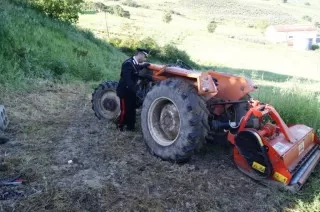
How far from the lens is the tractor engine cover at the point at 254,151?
177 inches

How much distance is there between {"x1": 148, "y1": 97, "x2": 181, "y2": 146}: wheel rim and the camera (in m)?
5.18

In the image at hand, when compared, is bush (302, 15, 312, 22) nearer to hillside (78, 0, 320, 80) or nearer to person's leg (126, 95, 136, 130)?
hillside (78, 0, 320, 80)

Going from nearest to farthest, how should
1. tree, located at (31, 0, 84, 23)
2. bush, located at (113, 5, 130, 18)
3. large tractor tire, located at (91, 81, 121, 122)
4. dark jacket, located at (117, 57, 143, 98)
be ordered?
dark jacket, located at (117, 57, 143, 98)
large tractor tire, located at (91, 81, 121, 122)
tree, located at (31, 0, 84, 23)
bush, located at (113, 5, 130, 18)

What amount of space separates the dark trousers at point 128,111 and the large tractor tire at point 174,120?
792 millimetres

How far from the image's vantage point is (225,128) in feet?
16.5

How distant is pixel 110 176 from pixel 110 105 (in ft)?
7.23

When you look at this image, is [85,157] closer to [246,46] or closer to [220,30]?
[246,46]

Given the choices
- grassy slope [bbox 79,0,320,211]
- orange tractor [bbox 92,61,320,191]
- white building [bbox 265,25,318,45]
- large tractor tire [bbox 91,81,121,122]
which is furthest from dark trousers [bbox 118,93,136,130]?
white building [bbox 265,25,318,45]

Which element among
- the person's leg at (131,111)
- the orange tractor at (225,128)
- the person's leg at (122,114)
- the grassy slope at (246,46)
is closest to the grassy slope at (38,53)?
the person's leg at (122,114)

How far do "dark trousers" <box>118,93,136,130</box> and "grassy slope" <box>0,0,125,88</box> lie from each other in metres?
3.60

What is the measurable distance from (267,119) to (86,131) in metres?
3.00

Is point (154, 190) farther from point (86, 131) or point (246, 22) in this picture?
point (246, 22)

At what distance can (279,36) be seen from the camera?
2795 inches

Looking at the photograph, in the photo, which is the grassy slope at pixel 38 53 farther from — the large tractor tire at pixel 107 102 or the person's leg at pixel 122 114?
the person's leg at pixel 122 114
